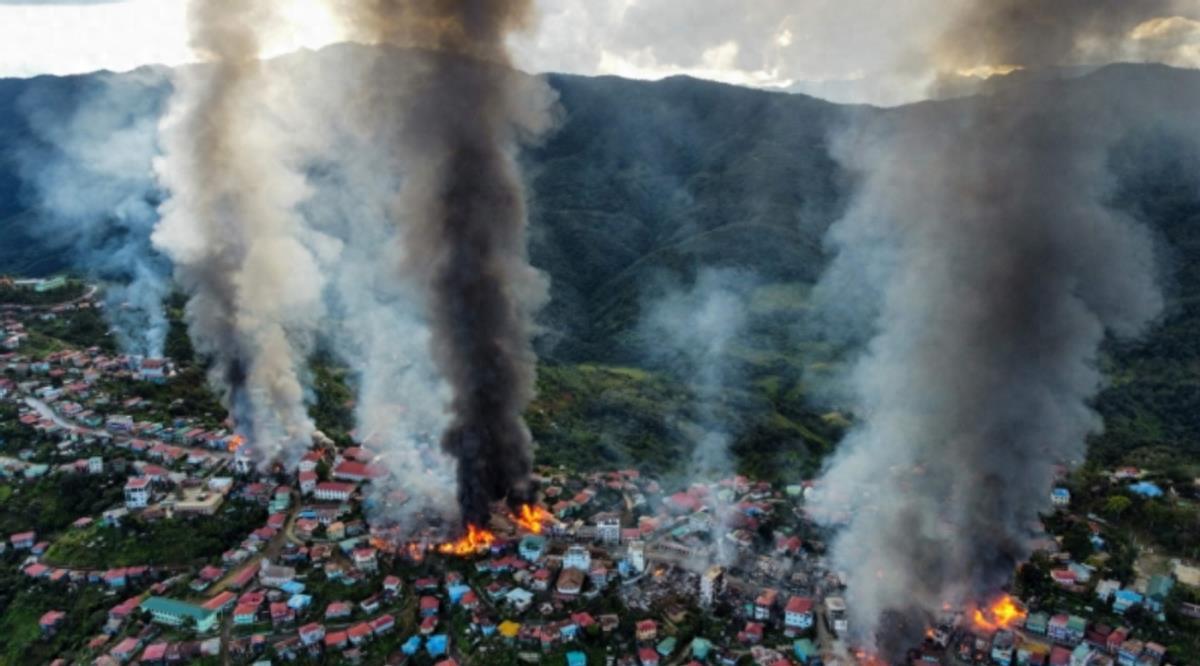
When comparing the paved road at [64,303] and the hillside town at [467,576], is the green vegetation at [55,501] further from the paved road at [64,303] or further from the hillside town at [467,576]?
the paved road at [64,303]

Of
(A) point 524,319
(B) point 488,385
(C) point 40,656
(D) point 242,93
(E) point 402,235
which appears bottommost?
(C) point 40,656

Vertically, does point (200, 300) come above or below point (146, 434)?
above

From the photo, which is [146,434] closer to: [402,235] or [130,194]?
[402,235]

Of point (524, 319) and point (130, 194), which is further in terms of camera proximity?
point (130, 194)

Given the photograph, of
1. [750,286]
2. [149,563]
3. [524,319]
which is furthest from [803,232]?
[149,563]

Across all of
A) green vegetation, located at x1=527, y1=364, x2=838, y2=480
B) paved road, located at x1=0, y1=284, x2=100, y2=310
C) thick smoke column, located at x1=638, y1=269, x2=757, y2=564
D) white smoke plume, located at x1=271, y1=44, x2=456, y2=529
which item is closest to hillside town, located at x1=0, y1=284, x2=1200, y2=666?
white smoke plume, located at x1=271, y1=44, x2=456, y2=529

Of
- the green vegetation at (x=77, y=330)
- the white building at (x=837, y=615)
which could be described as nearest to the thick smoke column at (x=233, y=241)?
the green vegetation at (x=77, y=330)

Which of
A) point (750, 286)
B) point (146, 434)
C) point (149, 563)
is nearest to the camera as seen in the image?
point (149, 563)
